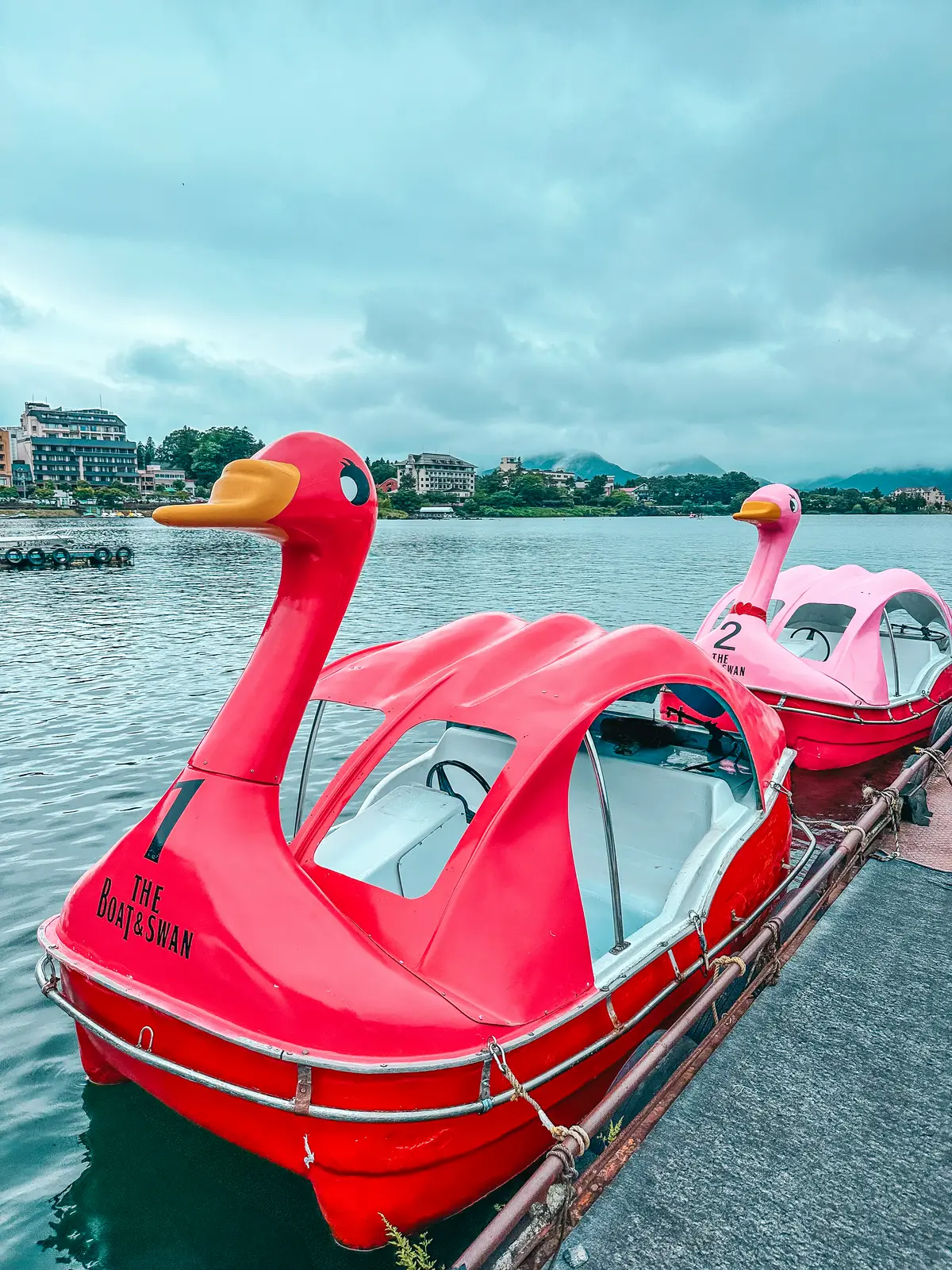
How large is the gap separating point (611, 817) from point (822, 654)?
960 cm

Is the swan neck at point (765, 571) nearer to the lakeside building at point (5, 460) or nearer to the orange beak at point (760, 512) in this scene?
the orange beak at point (760, 512)

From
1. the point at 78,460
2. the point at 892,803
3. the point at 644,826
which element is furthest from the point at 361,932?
the point at 78,460

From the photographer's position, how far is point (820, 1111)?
13.1 ft

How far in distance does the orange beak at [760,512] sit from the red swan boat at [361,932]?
7.51m

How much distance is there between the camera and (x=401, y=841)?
4.95m

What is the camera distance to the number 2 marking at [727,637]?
11.8 m

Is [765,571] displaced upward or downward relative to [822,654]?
upward

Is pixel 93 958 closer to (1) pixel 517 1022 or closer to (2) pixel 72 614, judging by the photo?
(1) pixel 517 1022

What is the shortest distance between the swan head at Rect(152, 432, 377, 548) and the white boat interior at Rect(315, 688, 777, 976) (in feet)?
5.09

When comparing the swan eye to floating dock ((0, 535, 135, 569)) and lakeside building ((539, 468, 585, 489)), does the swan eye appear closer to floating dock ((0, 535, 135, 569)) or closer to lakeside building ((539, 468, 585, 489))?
floating dock ((0, 535, 135, 569))

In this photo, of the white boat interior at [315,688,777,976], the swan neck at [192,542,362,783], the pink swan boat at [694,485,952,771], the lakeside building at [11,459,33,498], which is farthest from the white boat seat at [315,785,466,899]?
the lakeside building at [11,459,33,498]

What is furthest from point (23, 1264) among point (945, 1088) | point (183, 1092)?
point (945, 1088)

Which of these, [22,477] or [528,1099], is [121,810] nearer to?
[528,1099]

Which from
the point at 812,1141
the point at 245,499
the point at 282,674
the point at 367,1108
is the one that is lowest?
the point at 812,1141
